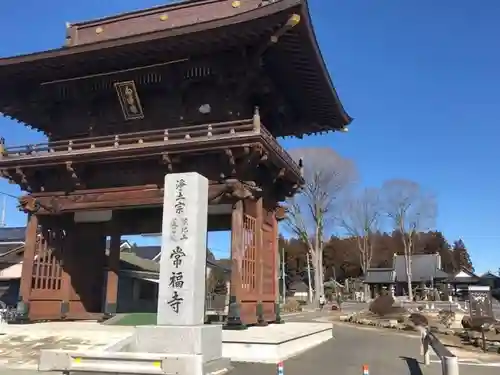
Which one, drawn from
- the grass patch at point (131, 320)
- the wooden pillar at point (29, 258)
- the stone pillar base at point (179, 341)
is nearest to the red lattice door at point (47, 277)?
the wooden pillar at point (29, 258)

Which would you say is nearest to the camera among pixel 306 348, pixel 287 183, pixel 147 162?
pixel 306 348

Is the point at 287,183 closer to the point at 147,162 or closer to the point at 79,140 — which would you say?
the point at 147,162

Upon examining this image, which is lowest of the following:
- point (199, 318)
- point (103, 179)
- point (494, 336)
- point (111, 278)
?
point (494, 336)

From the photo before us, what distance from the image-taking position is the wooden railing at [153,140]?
48.1 feet

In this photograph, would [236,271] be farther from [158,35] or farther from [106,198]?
[158,35]

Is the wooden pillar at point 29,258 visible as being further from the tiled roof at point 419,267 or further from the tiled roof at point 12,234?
the tiled roof at point 419,267

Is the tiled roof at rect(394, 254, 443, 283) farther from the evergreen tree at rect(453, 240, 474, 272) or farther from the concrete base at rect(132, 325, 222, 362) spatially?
the concrete base at rect(132, 325, 222, 362)

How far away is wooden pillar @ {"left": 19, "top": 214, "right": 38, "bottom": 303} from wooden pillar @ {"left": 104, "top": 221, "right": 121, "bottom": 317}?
268 centimetres

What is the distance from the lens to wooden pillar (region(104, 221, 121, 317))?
1705 cm

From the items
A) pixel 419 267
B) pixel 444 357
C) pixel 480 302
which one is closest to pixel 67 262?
pixel 444 357

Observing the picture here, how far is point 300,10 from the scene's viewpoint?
1326 centimetres

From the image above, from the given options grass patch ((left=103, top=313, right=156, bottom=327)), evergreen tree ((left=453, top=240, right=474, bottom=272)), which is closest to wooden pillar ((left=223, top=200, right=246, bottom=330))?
grass patch ((left=103, top=313, right=156, bottom=327))

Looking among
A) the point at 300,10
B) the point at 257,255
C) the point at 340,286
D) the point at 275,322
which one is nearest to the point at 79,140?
the point at 257,255

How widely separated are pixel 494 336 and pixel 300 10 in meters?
16.4
